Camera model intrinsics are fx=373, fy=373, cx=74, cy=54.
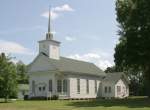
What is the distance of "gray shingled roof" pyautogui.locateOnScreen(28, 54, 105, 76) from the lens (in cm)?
6203

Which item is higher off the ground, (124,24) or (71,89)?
(124,24)

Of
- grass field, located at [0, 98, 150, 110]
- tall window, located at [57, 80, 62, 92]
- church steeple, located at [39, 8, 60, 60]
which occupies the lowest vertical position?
grass field, located at [0, 98, 150, 110]

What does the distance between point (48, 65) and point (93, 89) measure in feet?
40.4

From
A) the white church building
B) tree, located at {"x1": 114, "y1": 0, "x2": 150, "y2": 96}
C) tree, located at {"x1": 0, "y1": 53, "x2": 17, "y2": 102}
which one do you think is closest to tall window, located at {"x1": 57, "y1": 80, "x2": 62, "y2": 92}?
the white church building

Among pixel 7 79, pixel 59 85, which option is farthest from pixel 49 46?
pixel 7 79

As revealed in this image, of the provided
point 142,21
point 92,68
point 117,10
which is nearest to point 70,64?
point 92,68

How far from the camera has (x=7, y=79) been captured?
2000 inches

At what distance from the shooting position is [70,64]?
66.3 metres

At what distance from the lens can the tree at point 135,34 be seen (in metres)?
49.3

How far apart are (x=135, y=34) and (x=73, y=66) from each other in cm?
1891

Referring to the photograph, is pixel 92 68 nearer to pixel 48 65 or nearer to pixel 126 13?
pixel 48 65

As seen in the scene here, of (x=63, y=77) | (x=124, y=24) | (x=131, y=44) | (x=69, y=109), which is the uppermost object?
(x=124, y=24)

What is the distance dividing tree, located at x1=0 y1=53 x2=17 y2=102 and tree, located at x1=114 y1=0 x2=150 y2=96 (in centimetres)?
1529

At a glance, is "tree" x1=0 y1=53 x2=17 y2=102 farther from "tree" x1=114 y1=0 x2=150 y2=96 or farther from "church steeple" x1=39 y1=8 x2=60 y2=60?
"tree" x1=114 y1=0 x2=150 y2=96
